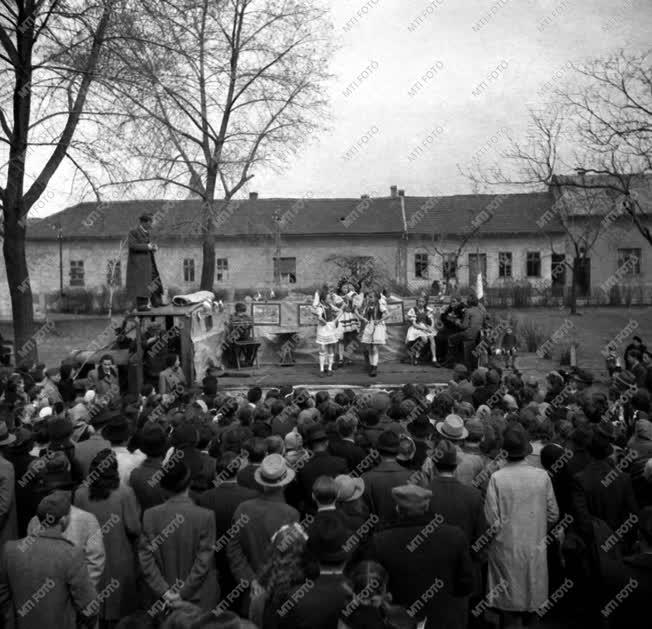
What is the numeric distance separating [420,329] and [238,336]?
4843mm

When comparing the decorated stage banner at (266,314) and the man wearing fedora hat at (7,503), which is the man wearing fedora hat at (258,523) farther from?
the decorated stage banner at (266,314)

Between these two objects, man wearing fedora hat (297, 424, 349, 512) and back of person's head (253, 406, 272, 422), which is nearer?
man wearing fedora hat (297, 424, 349, 512)

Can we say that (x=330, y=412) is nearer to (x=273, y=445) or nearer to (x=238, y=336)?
(x=273, y=445)

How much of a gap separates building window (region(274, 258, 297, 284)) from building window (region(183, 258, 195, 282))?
5.45 metres

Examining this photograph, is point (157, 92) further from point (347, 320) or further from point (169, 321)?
point (347, 320)

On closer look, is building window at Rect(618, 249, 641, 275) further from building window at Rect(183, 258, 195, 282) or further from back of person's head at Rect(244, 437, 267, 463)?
back of person's head at Rect(244, 437, 267, 463)

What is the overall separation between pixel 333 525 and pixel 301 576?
0.31 m

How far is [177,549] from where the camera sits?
4.76 meters

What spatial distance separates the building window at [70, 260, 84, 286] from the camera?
1800 inches

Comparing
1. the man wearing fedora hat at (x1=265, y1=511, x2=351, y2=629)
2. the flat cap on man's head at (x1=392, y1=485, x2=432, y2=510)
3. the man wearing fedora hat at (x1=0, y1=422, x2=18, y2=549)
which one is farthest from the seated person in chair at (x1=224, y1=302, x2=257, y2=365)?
the man wearing fedora hat at (x1=265, y1=511, x2=351, y2=629)

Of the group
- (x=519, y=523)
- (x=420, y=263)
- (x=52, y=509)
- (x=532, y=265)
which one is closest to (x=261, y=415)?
(x=519, y=523)

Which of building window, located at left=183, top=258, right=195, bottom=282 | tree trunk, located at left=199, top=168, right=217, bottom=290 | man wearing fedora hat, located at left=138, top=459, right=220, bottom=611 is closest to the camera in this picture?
man wearing fedora hat, located at left=138, top=459, right=220, bottom=611

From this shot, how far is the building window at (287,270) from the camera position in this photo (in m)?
44.3

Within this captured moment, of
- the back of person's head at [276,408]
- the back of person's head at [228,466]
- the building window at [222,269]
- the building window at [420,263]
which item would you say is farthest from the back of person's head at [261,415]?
the building window at [222,269]
